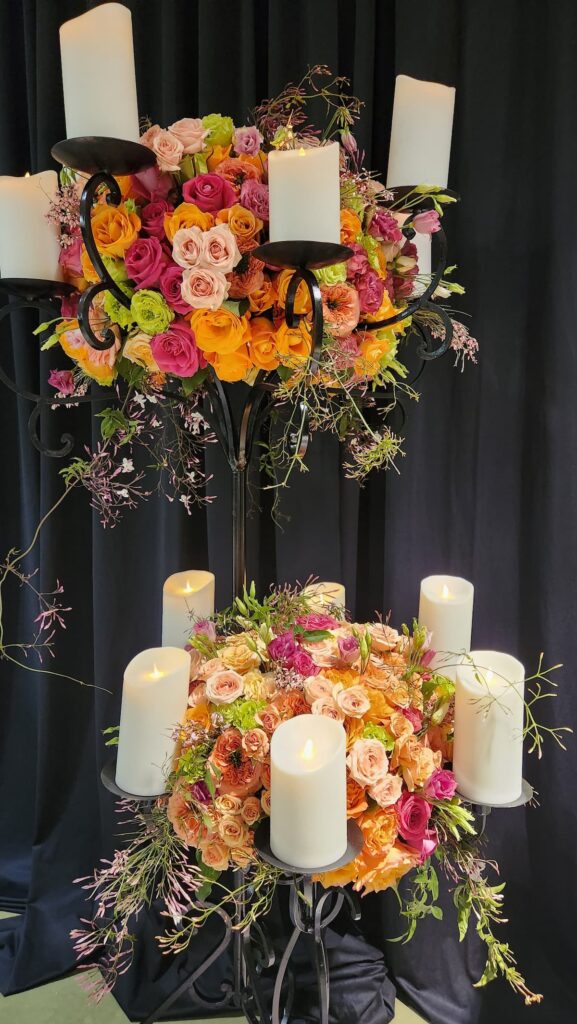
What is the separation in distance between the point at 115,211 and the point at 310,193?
0.84 ft

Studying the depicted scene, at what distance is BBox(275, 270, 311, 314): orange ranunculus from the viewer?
85 centimetres

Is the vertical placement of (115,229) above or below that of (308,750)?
above

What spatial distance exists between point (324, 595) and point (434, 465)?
17.7 inches

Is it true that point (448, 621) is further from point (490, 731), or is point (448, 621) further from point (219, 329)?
point (219, 329)

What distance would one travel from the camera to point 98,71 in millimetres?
817

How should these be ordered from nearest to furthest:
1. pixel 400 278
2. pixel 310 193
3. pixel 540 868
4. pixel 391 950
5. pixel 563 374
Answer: pixel 310 193
pixel 400 278
pixel 563 374
pixel 540 868
pixel 391 950

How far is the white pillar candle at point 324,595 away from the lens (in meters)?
1.15


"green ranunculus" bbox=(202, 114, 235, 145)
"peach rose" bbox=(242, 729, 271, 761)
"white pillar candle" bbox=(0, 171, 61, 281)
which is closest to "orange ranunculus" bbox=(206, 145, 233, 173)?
"green ranunculus" bbox=(202, 114, 235, 145)

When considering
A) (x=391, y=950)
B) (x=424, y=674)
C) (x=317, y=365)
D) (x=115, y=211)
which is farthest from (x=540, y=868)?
(x=115, y=211)

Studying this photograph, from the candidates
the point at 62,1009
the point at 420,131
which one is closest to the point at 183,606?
the point at 420,131

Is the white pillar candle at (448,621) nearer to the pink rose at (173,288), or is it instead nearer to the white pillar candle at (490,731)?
the white pillar candle at (490,731)

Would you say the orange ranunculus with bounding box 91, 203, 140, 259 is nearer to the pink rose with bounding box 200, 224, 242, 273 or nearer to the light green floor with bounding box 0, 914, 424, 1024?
the pink rose with bounding box 200, 224, 242, 273

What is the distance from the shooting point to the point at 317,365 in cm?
88

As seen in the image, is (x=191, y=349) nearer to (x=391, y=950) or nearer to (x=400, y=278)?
(x=400, y=278)
